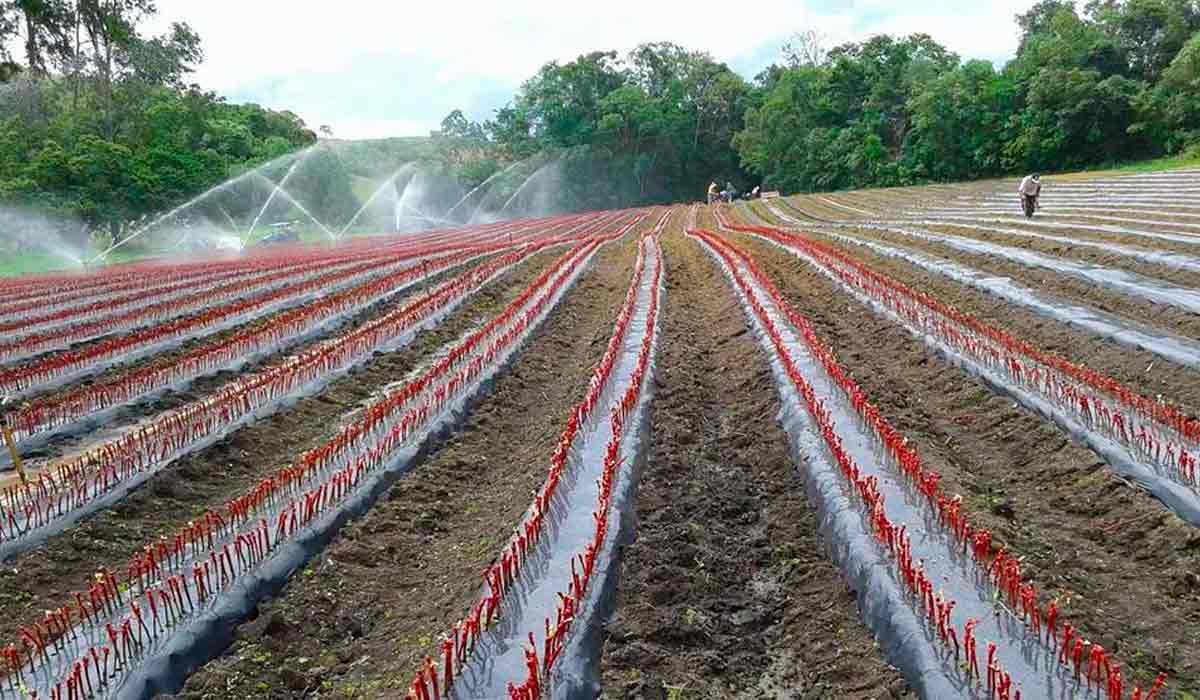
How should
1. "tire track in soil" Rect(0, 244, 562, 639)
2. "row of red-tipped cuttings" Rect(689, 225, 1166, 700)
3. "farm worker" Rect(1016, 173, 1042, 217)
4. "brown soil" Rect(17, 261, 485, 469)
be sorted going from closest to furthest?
"row of red-tipped cuttings" Rect(689, 225, 1166, 700) < "tire track in soil" Rect(0, 244, 562, 639) < "brown soil" Rect(17, 261, 485, 469) < "farm worker" Rect(1016, 173, 1042, 217)

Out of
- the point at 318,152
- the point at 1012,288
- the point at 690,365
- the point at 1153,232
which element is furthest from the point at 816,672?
the point at 318,152

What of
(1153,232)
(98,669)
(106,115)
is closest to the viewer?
(98,669)

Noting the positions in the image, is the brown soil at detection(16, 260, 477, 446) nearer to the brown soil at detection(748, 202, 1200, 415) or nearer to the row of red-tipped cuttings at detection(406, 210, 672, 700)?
the row of red-tipped cuttings at detection(406, 210, 672, 700)

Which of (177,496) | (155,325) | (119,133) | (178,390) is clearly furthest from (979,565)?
(119,133)

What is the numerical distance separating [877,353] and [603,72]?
62.5 meters

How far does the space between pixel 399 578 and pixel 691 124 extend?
211 ft

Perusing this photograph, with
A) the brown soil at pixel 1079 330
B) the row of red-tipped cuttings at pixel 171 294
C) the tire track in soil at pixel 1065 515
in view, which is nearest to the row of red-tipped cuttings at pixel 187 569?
the tire track in soil at pixel 1065 515

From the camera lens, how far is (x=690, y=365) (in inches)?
350

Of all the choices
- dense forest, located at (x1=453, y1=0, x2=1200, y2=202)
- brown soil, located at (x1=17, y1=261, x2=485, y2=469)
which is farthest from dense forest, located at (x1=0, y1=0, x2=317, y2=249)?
dense forest, located at (x1=453, y1=0, x2=1200, y2=202)

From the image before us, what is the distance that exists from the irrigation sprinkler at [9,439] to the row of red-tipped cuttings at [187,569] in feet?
4.70

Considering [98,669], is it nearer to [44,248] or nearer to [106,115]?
[44,248]

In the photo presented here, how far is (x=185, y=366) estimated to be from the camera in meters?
9.27

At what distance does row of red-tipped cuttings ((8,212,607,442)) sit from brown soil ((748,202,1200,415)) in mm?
9025

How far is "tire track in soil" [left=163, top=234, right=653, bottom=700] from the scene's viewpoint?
3578 mm
